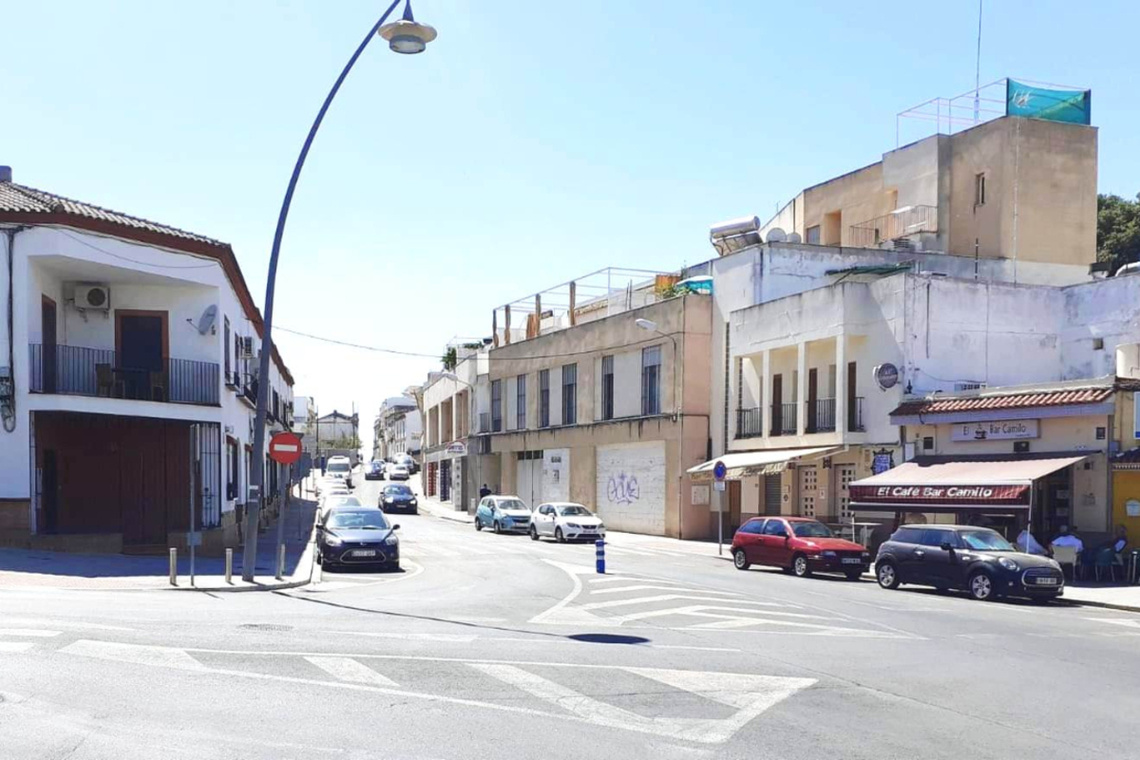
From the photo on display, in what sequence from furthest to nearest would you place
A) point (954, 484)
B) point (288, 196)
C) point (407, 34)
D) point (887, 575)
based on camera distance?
point (954, 484), point (887, 575), point (288, 196), point (407, 34)

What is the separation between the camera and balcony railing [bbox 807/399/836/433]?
33403mm

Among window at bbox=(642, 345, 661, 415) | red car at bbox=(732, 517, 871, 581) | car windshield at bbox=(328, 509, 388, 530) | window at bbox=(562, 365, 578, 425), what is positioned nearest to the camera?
car windshield at bbox=(328, 509, 388, 530)

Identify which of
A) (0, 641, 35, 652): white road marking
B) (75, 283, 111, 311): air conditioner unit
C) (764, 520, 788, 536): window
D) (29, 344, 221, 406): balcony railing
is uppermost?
(75, 283, 111, 311): air conditioner unit

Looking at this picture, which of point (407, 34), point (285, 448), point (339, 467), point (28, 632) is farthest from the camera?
point (339, 467)

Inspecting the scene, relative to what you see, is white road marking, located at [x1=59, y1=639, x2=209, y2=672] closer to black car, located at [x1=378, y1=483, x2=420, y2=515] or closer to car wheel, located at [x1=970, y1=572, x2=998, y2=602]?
car wheel, located at [x1=970, y1=572, x2=998, y2=602]

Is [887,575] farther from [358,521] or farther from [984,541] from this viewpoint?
[358,521]

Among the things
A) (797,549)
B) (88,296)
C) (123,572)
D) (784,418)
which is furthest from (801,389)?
(123,572)

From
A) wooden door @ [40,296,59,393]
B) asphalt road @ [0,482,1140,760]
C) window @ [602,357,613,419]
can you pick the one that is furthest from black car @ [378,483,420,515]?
asphalt road @ [0,482,1140,760]

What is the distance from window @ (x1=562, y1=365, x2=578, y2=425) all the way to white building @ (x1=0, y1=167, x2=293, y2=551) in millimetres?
22377

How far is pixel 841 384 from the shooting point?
104 ft

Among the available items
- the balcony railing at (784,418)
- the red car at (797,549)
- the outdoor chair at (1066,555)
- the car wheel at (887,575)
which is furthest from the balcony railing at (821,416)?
the car wheel at (887,575)

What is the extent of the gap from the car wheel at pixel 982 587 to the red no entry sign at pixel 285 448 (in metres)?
13.6

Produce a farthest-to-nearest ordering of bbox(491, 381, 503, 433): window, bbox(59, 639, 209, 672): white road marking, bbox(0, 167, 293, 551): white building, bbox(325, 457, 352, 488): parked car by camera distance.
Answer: bbox(325, 457, 352, 488): parked car < bbox(491, 381, 503, 433): window < bbox(0, 167, 293, 551): white building < bbox(59, 639, 209, 672): white road marking

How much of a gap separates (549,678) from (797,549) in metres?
16.0
